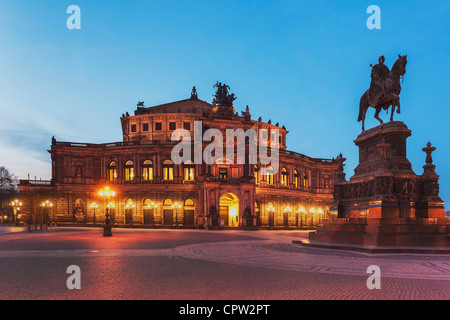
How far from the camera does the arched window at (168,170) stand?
62500mm

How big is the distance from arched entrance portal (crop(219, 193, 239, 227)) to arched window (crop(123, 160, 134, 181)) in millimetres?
17372

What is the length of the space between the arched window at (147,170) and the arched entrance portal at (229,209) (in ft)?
45.5

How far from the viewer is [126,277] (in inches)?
417

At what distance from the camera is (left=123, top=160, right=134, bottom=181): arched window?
2511 inches

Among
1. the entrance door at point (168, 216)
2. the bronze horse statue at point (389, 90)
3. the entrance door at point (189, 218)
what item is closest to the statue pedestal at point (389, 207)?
the bronze horse statue at point (389, 90)

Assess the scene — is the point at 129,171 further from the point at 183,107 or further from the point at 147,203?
the point at 183,107

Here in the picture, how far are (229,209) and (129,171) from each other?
782 inches

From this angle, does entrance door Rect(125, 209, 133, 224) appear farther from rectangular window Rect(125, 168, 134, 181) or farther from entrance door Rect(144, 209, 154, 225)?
rectangular window Rect(125, 168, 134, 181)

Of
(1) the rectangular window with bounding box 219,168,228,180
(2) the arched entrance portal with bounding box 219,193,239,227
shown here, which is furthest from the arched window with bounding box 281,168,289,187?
(1) the rectangular window with bounding box 219,168,228,180

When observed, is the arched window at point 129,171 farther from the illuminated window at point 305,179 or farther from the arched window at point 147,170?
the illuminated window at point 305,179

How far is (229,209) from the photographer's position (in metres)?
61.2
